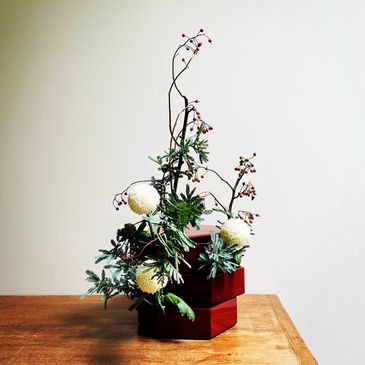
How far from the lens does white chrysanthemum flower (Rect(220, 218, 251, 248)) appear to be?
939 mm

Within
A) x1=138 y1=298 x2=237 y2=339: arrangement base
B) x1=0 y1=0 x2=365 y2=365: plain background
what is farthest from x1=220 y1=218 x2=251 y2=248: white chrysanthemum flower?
x1=0 y1=0 x2=365 y2=365: plain background

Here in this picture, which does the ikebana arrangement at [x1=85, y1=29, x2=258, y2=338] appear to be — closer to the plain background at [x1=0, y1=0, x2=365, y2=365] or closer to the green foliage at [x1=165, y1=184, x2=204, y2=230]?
the green foliage at [x1=165, y1=184, x2=204, y2=230]

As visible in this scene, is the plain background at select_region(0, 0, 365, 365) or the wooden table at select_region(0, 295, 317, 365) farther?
the plain background at select_region(0, 0, 365, 365)

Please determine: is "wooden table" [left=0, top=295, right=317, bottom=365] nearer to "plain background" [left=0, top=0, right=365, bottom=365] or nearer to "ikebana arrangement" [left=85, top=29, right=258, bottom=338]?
"ikebana arrangement" [left=85, top=29, right=258, bottom=338]

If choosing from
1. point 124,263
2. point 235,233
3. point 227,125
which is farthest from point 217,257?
point 227,125

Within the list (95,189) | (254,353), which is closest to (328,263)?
(254,353)

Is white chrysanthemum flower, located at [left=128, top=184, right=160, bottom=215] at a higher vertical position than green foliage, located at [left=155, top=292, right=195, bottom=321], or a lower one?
higher

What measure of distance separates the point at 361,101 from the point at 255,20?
0.36 meters

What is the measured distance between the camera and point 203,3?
1.30 meters

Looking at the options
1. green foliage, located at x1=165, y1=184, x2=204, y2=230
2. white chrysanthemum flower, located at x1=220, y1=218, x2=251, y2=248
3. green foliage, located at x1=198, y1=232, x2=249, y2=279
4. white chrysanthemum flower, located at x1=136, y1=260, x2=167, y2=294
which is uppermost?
green foliage, located at x1=165, y1=184, x2=204, y2=230

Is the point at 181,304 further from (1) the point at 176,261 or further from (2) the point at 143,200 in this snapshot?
(2) the point at 143,200

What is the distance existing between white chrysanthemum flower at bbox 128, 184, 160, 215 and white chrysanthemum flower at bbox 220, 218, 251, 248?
16 cm

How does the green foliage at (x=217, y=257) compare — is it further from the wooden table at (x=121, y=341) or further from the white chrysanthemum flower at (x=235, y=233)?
the wooden table at (x=121, y=341)

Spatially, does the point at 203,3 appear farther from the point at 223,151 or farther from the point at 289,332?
the point at 289,332
